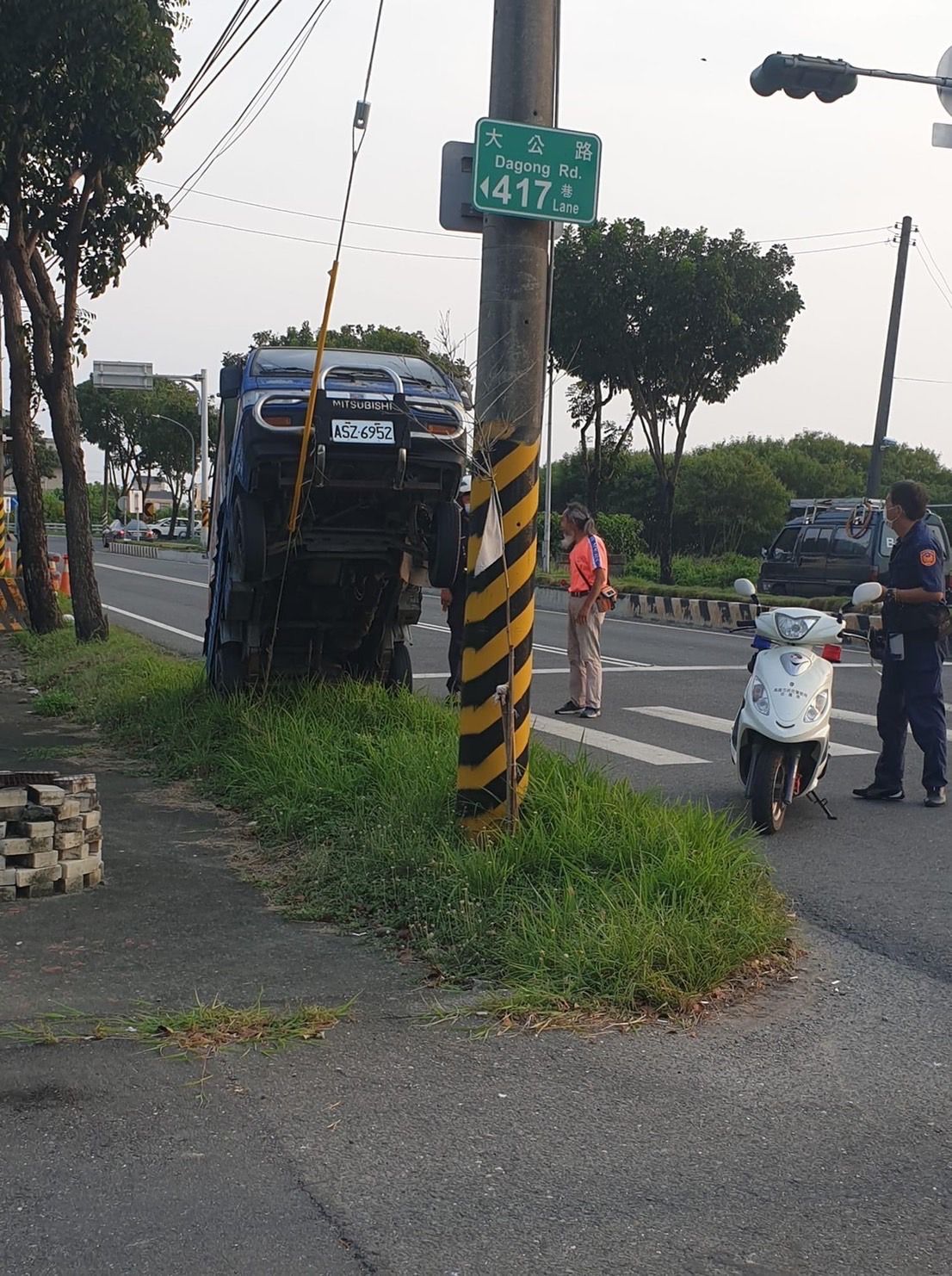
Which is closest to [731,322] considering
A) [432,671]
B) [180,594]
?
[180,594]

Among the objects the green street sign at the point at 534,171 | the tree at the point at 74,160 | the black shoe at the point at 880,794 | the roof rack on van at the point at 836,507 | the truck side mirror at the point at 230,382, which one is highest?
the tree at the point at 74,160

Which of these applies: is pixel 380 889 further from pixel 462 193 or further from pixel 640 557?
pixel 640 557

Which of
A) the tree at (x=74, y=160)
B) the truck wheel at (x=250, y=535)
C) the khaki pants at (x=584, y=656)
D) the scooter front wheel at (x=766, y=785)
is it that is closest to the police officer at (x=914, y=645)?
the scooter front wheel at (x=766, y=785)

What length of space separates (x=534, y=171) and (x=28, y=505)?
1306 cm

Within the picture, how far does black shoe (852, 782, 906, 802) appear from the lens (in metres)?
8.74

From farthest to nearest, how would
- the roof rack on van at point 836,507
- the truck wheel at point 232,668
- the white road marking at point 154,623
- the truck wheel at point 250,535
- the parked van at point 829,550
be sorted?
1. the roof rack on van at point 836,507
2. the parked van at point 829,550
3. the white road marking at point 154,623
4. the truck wheel at point 232,668
5. the truck wheel at point 250,535

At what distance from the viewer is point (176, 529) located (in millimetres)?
89875

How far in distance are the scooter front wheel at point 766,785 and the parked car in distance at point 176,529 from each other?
233ft

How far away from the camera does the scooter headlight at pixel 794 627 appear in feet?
26.2

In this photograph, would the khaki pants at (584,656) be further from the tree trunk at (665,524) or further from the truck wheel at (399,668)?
the tree trunk at (665,524)

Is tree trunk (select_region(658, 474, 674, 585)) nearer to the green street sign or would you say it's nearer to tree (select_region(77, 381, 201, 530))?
the green street sign

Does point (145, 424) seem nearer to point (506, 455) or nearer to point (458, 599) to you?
point (458, 599)

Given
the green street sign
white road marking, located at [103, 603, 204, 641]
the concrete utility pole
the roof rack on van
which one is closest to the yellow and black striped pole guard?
the concrete utility pole

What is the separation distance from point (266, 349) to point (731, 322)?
2391 cm
